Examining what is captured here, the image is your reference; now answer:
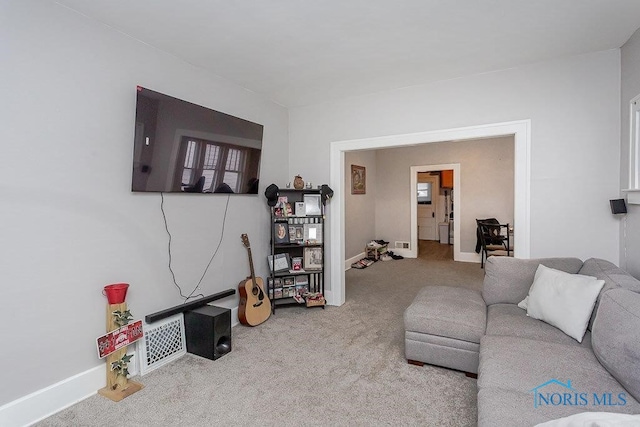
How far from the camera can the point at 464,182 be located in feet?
22.3

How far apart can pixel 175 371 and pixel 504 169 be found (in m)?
6.49

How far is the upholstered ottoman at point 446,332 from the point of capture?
7.63 feet

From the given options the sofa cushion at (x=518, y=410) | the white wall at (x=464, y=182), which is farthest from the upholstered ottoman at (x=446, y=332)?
the white wall at (x=464, y=182)

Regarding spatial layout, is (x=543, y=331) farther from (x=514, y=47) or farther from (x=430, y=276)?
(x=430, y=276)

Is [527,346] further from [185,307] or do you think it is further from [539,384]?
[185,307]

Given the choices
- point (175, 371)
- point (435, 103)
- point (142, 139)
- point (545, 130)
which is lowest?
point (175, 371)

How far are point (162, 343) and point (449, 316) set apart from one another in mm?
2276

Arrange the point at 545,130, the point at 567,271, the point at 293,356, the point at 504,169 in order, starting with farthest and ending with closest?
the point at 504,169, the point at 545,130, the point at 293,356, the point at 567,271

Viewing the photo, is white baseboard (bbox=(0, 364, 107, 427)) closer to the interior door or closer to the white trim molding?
the white trim molding

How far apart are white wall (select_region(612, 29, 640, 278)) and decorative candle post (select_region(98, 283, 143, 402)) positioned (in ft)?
12.3

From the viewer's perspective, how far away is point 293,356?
2.70m

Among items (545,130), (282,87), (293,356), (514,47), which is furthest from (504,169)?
(293,356)
